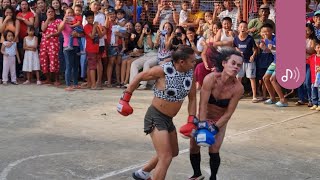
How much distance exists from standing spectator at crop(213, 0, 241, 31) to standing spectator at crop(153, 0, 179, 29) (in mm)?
1174

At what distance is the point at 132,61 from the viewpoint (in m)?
13.1

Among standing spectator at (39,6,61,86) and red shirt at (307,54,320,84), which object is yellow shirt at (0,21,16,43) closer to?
standing spectator at (39,6,61,86)

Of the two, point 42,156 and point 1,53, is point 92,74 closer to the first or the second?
point 1,53

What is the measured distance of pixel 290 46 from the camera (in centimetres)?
1026

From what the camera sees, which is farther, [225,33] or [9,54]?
[9,54]

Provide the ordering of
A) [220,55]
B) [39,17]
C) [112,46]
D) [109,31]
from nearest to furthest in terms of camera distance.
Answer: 1. [220,55]
2. [109,31]
3. [112,46]
4. [39,17]

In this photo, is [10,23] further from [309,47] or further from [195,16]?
[309,47]

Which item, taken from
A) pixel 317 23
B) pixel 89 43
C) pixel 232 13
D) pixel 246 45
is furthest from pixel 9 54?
pixel 317 23

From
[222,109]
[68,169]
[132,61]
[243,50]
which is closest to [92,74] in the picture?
[132,61]

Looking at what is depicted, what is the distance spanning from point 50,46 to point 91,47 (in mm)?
1198

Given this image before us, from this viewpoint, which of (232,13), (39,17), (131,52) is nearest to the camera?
(232,13)

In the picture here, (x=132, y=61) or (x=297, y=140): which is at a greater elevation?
(x=132, y=61)

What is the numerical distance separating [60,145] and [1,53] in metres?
6.65

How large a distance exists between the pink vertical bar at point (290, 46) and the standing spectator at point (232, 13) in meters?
1.90
